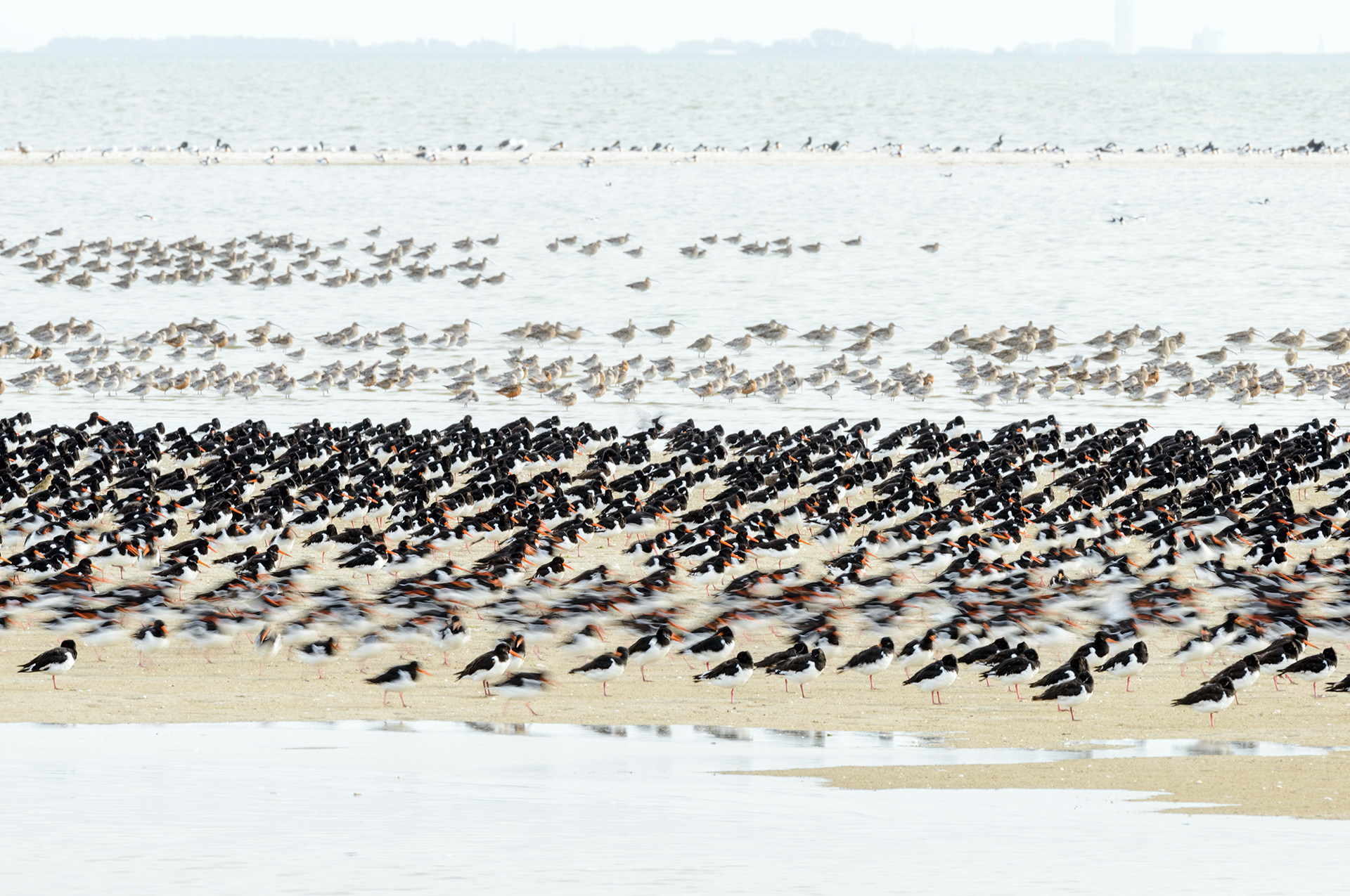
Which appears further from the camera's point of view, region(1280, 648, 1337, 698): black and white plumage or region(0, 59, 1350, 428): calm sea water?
region(0, 59, 1350, 428): calm sea water

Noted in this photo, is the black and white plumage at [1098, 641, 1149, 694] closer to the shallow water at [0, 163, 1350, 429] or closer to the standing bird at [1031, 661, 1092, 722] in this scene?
the standing bird at [1031, 661, 1092, 722]

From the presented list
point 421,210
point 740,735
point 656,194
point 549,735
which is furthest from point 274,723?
point 656,194

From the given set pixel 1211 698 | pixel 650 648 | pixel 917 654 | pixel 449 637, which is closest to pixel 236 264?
pixel 449 637

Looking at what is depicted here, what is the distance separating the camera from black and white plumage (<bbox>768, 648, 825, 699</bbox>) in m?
16.0

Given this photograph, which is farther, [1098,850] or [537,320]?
[537,320]

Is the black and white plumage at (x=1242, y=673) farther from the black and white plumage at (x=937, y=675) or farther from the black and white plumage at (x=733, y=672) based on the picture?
the black and white plumage at (x=733, y=672)

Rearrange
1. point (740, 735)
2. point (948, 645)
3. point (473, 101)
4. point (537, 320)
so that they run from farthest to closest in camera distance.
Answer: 1. point (473, 101)
2. point (537, 320)
3. point (948, 645)
4. point (740, 735)

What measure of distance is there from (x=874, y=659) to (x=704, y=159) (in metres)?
102

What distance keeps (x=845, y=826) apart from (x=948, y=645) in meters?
5.67

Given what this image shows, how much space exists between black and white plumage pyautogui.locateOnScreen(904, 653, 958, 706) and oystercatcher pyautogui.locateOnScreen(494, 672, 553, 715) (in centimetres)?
327

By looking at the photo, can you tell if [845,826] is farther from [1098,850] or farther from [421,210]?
[421,210]

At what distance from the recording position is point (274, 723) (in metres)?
14.8

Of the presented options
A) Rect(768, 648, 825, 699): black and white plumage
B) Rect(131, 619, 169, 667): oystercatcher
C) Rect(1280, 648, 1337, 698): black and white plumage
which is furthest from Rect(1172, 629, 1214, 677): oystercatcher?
Rect(131, 619, 169, 667): oystercatcher

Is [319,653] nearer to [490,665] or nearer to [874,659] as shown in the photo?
[490,665]
